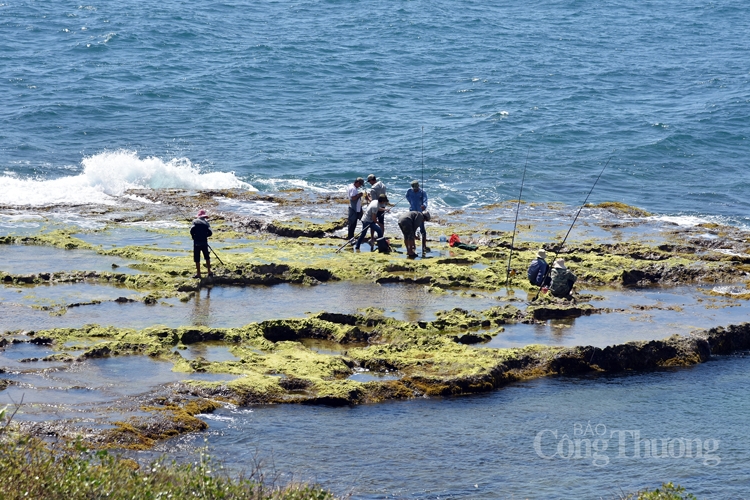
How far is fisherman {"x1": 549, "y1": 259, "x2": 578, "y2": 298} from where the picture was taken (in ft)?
50.8

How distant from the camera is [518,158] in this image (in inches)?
1214

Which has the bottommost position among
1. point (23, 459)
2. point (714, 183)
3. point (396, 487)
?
point (396, 487)

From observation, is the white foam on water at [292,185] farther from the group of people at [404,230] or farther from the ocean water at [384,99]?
the group of people at [404,230]

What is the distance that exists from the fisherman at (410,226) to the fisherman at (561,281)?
3.52 meters

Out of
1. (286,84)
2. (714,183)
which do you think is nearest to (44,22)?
(286,84)

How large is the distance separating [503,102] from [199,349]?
27522 millimetres

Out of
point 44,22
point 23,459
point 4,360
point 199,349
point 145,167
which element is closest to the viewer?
point 23,459

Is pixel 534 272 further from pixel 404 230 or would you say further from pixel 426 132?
pixel 426 132

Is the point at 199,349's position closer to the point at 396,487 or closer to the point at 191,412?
the point at 191,412

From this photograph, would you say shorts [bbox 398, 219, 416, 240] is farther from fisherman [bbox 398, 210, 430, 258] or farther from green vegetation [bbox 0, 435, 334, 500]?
green vegetation [bbox 0, 435, 334, 500]

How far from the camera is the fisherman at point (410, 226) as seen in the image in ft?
59.2

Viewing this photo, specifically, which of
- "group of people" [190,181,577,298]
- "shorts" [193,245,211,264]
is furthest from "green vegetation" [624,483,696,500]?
"shorts" [193,245,211,264]

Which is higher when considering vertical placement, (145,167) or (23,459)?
(145,167)

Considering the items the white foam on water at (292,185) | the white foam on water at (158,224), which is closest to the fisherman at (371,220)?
the white foam on water at (158,224)
